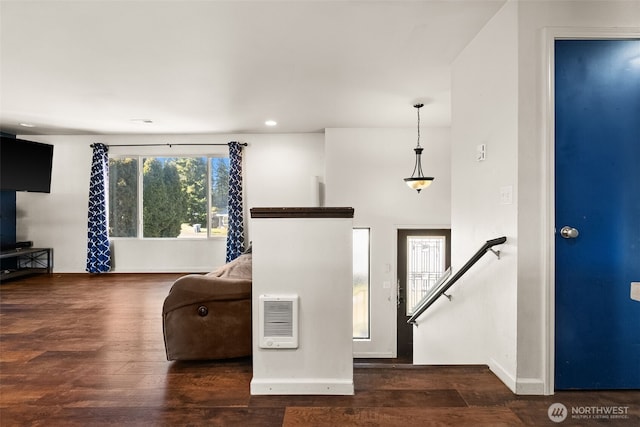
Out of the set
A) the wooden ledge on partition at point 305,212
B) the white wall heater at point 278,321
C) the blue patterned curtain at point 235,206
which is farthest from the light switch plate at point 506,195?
the blue patterned curtain at point 235,206

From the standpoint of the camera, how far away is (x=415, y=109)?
454cm

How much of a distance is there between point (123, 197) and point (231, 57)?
187 inches

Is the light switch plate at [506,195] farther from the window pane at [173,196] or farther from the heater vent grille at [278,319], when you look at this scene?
the window pane at [173,196]

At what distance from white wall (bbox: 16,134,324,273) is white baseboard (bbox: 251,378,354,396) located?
Answer: 14.6 ft

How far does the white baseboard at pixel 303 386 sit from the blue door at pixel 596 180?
1349 millimetres

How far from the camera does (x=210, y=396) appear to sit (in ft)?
6.28

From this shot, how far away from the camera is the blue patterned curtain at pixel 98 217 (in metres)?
6.04

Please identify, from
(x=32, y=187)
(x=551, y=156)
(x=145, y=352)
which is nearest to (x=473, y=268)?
(x=551, y=156)

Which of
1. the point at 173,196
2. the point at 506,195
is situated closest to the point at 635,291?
the point at 506,195

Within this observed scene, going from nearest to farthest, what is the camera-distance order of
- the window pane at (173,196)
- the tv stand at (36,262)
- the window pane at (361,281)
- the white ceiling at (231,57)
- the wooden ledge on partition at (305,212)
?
1. the wooden ledge on partition at (305,212)
2. the white ceiling at (231,57)
3. the window pane at (361,281)
4. the tv stand at (36,262)
5. the window pane at (173,196)

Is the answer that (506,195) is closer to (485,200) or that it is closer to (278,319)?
(485,200)

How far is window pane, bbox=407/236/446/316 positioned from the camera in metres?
5.91

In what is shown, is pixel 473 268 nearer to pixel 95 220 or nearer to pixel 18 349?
pixel 18 349

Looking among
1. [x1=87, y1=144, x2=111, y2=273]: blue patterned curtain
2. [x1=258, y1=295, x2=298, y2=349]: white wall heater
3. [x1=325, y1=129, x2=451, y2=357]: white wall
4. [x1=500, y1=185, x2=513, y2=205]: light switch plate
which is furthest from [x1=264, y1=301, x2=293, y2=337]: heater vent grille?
[x1=87, y1=144, x2=111, y2=273]: blue patterned curtain
